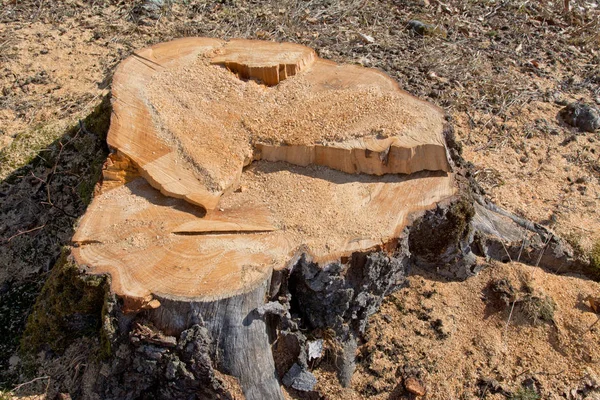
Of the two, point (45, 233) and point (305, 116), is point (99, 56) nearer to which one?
point (45, 233)

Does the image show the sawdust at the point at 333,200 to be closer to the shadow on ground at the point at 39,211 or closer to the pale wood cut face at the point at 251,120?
the pale wood cut face at the point at 251,120

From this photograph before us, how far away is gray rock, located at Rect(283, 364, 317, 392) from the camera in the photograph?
2.47 metres

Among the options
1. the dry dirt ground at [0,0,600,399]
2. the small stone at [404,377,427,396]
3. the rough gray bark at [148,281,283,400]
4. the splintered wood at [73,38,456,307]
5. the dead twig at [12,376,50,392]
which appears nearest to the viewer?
the rough gray bark at [148,281,283,400]

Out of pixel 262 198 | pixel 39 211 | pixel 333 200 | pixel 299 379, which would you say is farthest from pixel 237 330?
pixel 39 211

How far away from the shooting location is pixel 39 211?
11.1ft

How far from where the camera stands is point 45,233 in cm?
326

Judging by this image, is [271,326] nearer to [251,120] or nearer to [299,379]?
[299,379]

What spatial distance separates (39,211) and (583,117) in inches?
165

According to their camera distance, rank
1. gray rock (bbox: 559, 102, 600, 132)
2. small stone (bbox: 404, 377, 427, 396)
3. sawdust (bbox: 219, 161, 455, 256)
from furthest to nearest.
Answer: gray rock (bbox: 559, 102, 600, 132)
small stone (bbox: 404, 377, 427, 396)
sawdust (bbox: 219, 161, 455, 256)

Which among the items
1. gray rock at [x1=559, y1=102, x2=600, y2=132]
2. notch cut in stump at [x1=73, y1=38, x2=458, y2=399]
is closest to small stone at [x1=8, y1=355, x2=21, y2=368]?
notch cut in stump at [x1=73, y1=38, x2=458, y2=399]

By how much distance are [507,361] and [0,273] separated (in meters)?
2.91

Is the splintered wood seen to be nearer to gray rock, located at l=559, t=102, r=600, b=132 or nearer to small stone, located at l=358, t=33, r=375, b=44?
small stone, located at l=358, t=33, r=375, b=44

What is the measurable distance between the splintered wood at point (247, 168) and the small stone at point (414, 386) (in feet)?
2.56

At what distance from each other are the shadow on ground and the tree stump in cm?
54
